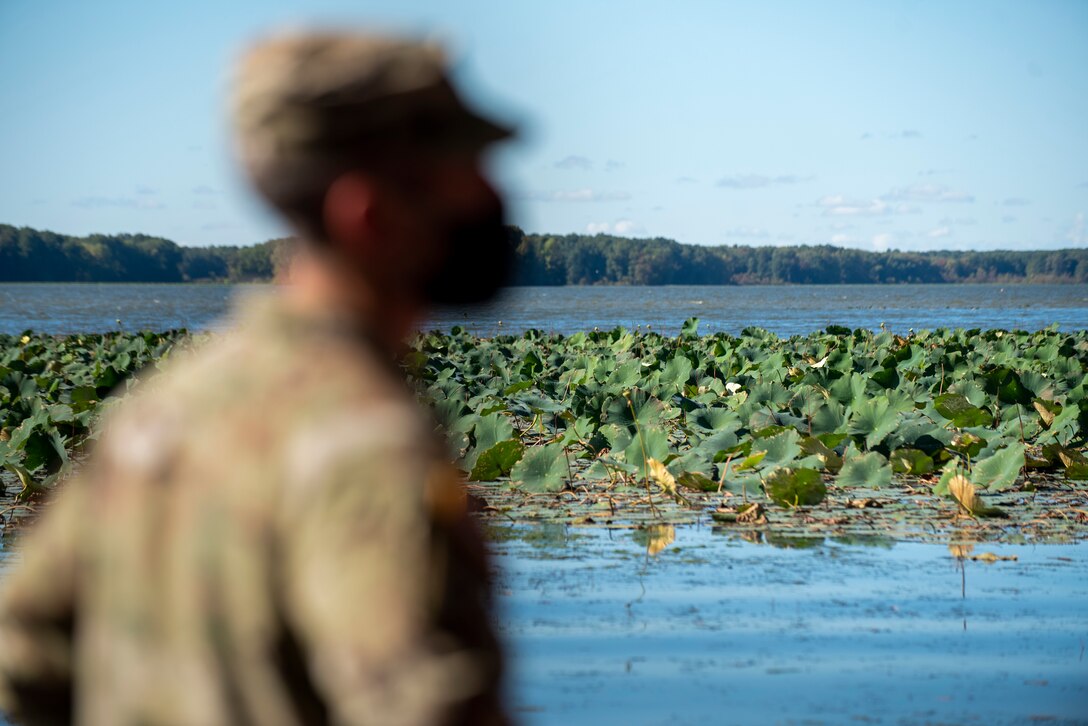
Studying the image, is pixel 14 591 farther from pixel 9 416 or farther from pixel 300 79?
pixel 9 416

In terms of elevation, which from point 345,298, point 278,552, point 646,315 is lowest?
point 646,315

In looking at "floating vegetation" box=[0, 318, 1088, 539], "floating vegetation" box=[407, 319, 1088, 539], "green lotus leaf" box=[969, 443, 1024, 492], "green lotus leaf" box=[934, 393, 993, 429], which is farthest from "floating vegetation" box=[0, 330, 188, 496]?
"green lotus leaf" box=[934, 393, 993, 429]

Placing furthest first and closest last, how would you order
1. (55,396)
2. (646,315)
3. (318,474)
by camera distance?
1. (646,315)
2. (55,396)
3. (318,474)

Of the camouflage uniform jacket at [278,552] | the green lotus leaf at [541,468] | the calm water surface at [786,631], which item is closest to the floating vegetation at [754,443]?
the green lotus leaf at [541,468]

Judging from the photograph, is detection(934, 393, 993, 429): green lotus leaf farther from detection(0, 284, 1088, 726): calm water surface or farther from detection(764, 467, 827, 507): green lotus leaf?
detection(0, 284, 1088, 726): calm water surface

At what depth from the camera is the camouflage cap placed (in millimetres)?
1134

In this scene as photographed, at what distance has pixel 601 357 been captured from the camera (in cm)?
1413

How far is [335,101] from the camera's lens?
1.14 m

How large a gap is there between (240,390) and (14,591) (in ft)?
1.40

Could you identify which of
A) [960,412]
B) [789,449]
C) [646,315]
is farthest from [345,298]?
[646,315]

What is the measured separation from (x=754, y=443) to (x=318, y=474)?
6740mm

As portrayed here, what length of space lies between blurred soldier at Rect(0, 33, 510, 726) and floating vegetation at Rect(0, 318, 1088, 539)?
153 inches

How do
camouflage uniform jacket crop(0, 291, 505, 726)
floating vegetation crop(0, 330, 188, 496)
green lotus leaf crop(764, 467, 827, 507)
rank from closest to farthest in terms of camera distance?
camouflage uniform jacket crop(0, 291, 505, 726) < green lotus leaf crop(764, 467, 827, 507) < floating vegetation crop(0, 330, 188, 496)

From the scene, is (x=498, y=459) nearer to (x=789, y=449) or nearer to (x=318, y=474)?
(x=789, y=449)
